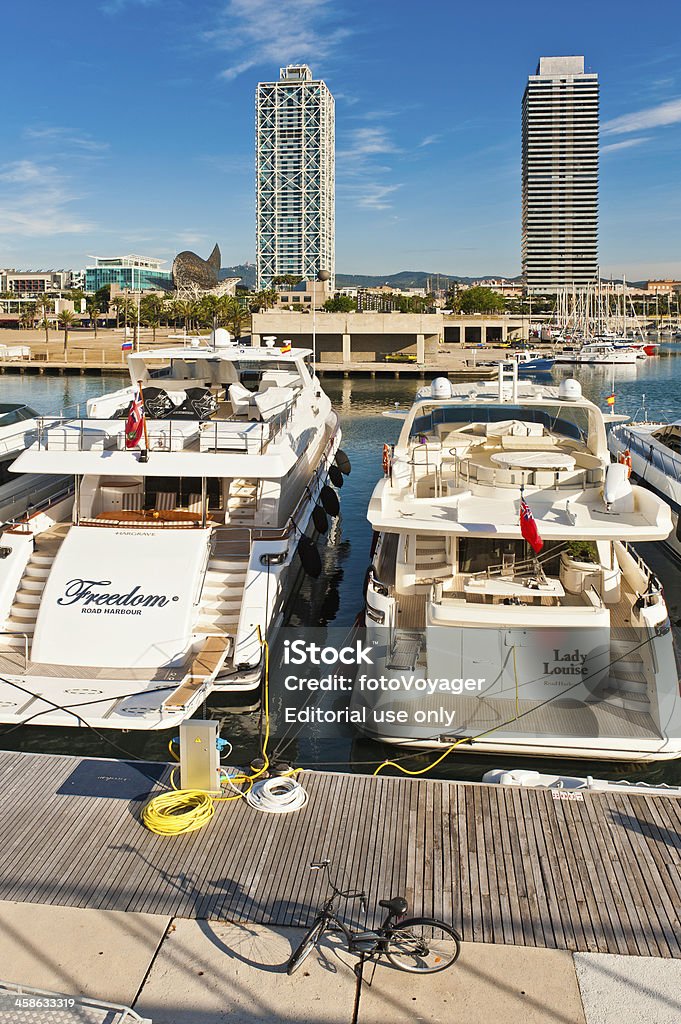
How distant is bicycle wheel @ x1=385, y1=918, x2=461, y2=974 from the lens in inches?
243

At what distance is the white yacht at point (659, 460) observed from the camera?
19.4 metres

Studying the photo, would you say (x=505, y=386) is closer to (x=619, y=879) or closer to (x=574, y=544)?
(x=574, y=544)

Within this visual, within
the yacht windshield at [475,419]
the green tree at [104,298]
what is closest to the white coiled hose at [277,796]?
the yacht windshield at [475,419]

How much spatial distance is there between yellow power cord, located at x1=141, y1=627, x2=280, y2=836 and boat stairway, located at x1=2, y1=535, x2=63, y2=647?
14.6ft

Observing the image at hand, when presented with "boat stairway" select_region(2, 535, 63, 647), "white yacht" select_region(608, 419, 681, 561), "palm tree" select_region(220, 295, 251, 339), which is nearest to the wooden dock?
"boat stairway" select_region(2, 535, 63, 647)

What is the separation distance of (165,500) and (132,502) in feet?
1.99

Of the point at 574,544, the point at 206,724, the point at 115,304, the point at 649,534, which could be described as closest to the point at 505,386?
the point at 574,544

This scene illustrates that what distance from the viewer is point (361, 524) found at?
24016 mm

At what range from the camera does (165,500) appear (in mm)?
15352

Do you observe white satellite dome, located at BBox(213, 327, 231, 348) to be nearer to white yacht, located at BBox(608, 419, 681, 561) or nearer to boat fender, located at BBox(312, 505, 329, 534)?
boat fender, located at BBox(312, 505, 329, 534)

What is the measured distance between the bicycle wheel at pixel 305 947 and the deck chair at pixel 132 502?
10.1 meters

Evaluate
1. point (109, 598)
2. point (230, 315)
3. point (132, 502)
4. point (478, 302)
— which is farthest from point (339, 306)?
point (109, 598)

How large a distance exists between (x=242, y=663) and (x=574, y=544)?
16.0ft

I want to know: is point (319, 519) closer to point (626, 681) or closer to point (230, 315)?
point (626, 681)
